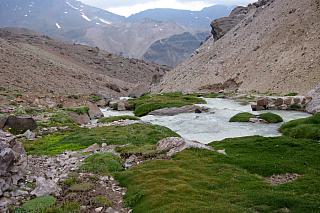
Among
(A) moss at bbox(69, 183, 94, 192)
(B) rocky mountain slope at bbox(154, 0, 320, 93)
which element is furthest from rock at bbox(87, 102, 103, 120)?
(A) moss at bbox(69, 183, 94, 192)

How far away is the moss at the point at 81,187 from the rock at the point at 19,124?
68.3ft

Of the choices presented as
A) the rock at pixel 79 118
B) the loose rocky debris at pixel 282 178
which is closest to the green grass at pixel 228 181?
the loose rocky debris at pixel 282 178

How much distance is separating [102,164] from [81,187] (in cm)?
422

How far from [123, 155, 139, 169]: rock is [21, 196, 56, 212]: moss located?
7.12 meters

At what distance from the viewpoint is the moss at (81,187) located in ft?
71.8

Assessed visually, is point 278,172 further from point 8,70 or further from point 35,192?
point 8,70

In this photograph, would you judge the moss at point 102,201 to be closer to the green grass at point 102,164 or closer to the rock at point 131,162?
the green grass at point 102,164

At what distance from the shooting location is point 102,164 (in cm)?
2634

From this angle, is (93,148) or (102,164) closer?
(102,164)

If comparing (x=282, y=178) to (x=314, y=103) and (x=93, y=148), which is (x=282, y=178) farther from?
(x=314, y=103)

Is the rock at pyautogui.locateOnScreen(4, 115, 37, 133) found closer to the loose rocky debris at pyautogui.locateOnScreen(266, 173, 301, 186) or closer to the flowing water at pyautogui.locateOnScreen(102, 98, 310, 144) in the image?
the flowing water at pyautogui.locateOnScreen(102, 98, 310, 144)

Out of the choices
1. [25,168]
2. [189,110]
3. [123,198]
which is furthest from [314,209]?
[189,110]

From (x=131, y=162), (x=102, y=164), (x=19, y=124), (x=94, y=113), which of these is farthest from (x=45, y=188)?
(x=94, y=113)

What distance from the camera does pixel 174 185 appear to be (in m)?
21.1
